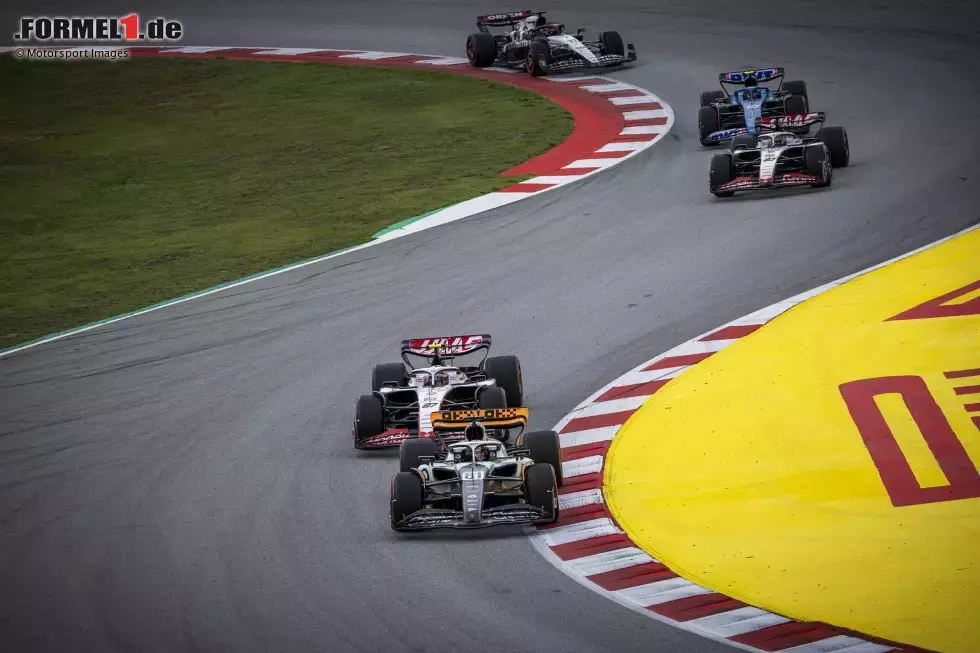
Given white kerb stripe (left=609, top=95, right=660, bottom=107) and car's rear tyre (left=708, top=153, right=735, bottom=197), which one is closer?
car's rear tyre (left=708, top=153, right=735, bottom=197)

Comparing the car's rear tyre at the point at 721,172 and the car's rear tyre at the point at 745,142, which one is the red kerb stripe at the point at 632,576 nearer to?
the car's rear tyre at the point at 721,172

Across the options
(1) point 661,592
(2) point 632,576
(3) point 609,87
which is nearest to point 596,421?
(2) point 632,576

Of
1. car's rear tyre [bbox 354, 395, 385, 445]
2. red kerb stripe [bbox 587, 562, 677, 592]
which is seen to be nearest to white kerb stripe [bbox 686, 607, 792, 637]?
red kerb stripe [bbox 587, 562, 677, 592]

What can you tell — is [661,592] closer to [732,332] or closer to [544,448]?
[544,448]

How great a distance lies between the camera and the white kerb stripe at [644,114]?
74.4 feet

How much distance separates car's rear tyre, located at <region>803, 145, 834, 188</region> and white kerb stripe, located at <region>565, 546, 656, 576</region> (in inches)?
367

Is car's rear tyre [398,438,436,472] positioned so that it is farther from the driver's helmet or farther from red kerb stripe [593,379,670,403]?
red kerb stripe [593,379,670,403]

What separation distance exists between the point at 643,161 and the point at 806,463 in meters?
10.3

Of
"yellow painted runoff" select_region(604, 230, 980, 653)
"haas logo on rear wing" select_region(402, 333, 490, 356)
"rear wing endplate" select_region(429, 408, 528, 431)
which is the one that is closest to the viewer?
"yellow painted runoff" select_region(604, 230, 980, 653)

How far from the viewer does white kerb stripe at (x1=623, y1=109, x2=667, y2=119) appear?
2267cm

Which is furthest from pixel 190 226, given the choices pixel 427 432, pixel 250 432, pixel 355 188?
pixel 427 432

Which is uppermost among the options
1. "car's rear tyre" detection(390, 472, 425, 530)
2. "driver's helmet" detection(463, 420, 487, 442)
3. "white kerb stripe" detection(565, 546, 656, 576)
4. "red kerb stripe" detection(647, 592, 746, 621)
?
"driver's helmet" detection(463, 420, 487, 442)

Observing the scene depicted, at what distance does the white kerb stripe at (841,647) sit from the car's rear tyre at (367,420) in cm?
455

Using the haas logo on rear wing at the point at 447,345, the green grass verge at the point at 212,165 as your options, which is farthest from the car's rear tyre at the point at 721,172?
the haas logo on rear wing at the point at 447,345
